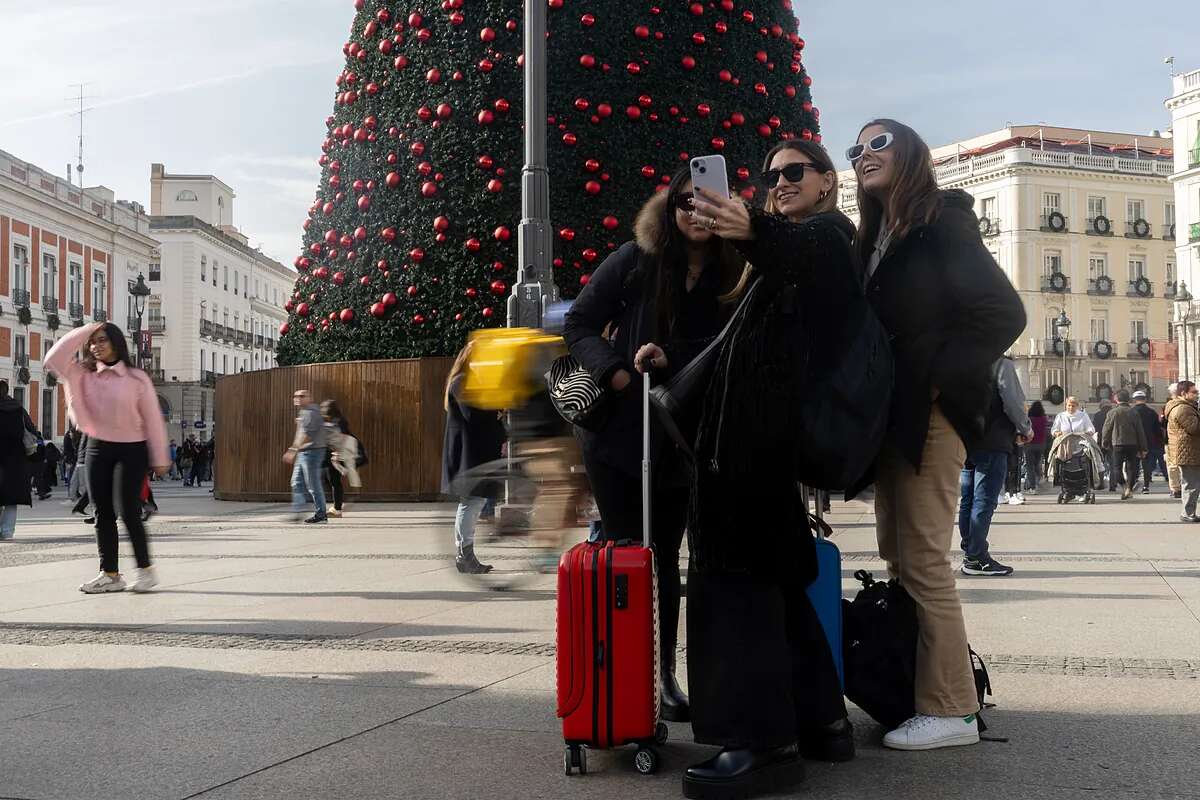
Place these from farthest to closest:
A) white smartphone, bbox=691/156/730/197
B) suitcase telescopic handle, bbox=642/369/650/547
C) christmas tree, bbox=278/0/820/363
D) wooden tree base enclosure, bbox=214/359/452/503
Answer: wooden tree base enclosure, bbox=214/359/452/503, christmas tree, bbox=278/0/820/363, suitcase telescopic handle, bbox=642/369/650/547, white smartphone, bbox=691/156/730/197

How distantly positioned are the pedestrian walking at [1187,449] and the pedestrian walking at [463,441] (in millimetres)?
9043

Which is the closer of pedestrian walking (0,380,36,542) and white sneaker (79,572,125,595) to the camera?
white sneaker (79,572,125,595)

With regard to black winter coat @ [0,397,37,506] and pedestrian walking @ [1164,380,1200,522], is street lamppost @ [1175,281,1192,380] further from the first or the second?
black winter coat @ [0,397,37,506]

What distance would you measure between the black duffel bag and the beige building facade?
68831 mm

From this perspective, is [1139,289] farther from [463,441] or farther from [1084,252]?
[463,441]

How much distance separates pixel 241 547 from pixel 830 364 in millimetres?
9059

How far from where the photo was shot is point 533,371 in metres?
6.33

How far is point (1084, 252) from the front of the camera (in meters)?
71.8

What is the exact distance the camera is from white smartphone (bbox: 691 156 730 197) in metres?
3.25

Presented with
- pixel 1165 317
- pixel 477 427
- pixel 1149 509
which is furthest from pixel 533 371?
pixel 1165 317

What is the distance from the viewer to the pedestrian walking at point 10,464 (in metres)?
12.9

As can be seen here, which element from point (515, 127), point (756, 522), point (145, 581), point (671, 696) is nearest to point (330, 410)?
point (515, 127)

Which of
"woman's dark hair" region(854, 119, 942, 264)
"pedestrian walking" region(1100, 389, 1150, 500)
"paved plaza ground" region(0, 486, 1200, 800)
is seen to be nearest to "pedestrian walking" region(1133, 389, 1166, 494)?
"pedestrian walking" region(1100, 389, 1150, 500)

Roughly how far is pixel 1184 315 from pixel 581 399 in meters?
59.2
